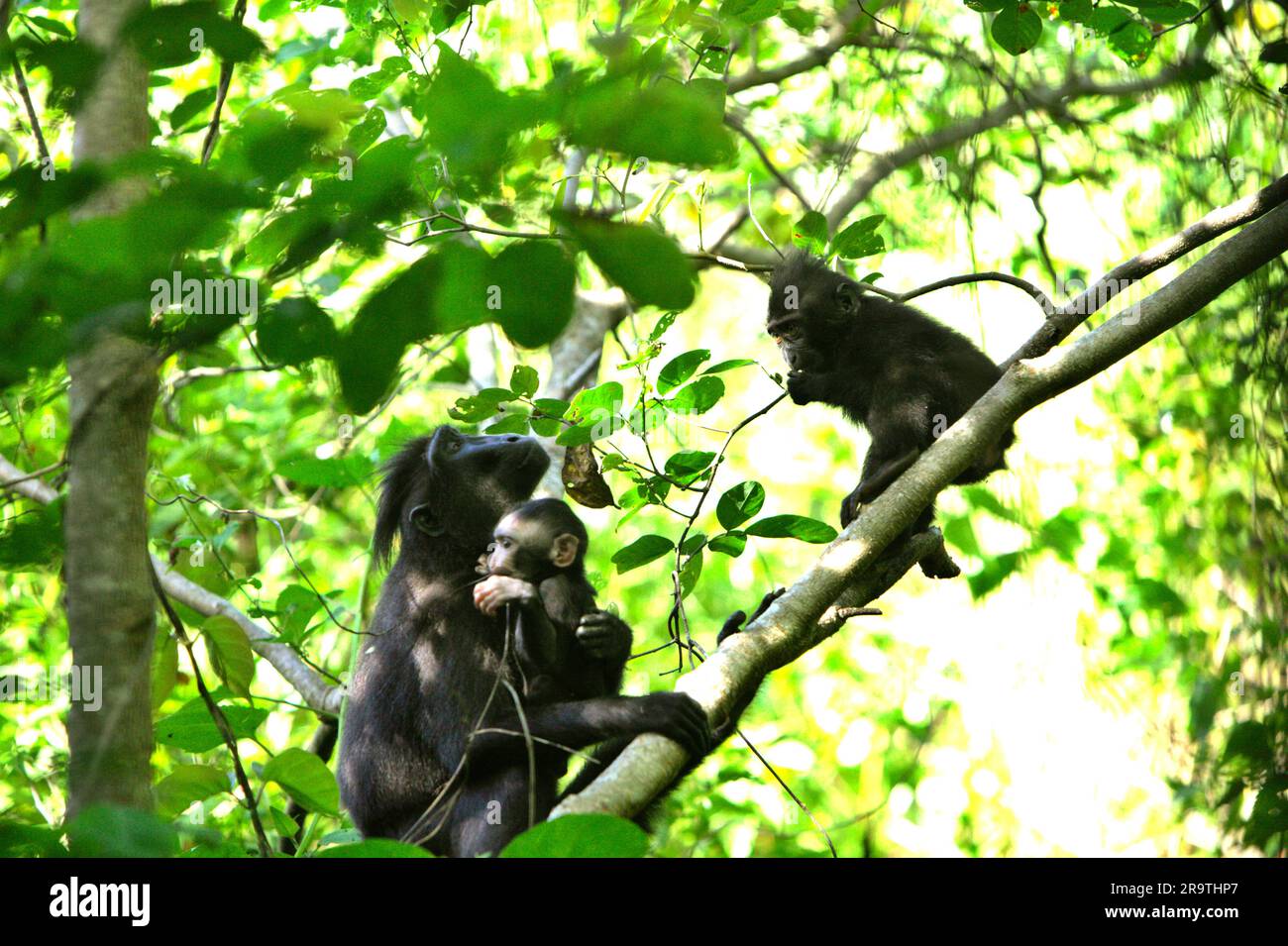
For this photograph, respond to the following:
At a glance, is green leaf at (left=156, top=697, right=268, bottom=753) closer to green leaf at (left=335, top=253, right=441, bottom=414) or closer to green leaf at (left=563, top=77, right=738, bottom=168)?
green leaf at (left=335, top=253, right=441, bottom=414)

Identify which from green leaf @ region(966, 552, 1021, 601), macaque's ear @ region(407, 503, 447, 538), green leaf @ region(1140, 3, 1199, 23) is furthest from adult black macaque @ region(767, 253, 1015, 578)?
green leaf @ region(966, 552, 1021, 601)

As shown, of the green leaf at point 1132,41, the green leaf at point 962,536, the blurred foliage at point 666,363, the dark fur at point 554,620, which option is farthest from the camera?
the green leaf at point 962,536

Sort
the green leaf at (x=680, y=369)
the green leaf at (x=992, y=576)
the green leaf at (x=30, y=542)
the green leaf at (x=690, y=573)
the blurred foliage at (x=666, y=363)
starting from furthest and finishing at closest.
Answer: the green leaf at (x=992, y=576), the green leaf at (x=690, y=573), the green leaf at (x=680, y=369), the green leaf at (x=30, y=542), the blurred foliage at (x=666, y=363)

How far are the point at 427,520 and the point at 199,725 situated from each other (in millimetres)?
1665

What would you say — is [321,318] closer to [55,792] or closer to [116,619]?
[116,619]

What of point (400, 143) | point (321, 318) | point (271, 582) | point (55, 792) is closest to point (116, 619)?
point (321, 318)

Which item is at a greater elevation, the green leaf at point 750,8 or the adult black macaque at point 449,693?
the green leaf at point 750,8

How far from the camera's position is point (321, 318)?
4.99 feet

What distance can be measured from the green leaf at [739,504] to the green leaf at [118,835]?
238 centimetres

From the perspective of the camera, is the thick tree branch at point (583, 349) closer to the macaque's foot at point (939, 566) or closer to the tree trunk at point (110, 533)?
the macaque's foot at point (939, 566)

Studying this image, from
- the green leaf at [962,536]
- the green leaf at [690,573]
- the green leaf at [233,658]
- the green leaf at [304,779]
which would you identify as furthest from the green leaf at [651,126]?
the green leaf at [962,536]

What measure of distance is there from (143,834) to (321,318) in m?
0.84

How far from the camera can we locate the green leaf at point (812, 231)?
3.91 meters
